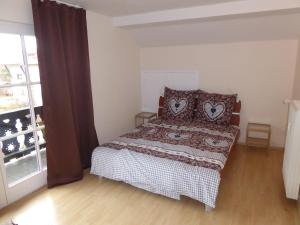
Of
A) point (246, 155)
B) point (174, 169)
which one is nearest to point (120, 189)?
point (174, 169)

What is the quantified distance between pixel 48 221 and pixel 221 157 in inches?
68.9

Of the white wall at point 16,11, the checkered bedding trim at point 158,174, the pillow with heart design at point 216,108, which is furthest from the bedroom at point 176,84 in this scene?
the pillow with heart design at point 216,108

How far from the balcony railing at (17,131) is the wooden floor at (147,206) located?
0.49m

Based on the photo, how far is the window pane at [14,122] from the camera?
213cm

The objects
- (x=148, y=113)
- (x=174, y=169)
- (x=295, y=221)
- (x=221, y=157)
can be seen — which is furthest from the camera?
(x=148, y=113)

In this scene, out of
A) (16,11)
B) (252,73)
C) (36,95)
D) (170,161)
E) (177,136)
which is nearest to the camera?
(16,11)

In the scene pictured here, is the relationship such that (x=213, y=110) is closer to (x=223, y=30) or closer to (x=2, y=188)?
(x=223, y=30)

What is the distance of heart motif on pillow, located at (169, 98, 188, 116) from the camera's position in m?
3.48

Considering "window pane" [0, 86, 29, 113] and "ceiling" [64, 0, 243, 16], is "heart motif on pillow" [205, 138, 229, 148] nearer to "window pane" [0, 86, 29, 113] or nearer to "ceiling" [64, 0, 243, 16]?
"ceiling" [64, 0, 243, 16]

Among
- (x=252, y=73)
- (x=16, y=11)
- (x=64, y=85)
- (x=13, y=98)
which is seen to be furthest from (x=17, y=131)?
(x=252, y=73)

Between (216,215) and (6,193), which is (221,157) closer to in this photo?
(216,215)

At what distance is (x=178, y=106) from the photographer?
3.50m

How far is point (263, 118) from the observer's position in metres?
3.46

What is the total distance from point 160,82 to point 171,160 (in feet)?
7.10
